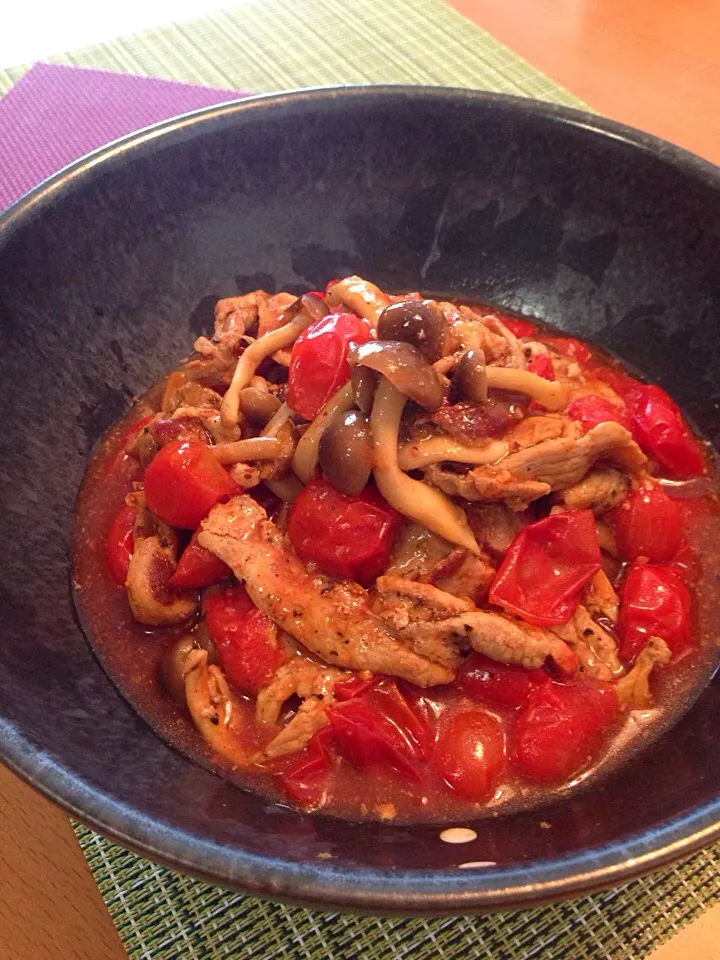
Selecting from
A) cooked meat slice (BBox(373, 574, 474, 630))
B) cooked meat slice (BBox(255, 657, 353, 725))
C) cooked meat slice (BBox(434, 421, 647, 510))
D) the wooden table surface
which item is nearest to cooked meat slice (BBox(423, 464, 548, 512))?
cooked meat slice (BBox(434, 421, 647, 510))

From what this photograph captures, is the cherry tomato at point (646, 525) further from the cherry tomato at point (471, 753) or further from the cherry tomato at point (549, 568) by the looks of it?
the cherry tomato at point (471, 753)

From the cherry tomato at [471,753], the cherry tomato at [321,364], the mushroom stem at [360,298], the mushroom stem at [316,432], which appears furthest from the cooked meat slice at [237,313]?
the cherry tomato at [471,753]

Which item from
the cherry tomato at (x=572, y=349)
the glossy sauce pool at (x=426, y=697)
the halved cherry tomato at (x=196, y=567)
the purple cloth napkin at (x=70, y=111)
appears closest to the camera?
the glossy sauce pool at (x=426, y=697)

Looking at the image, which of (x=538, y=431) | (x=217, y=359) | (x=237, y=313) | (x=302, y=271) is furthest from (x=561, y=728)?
(x=302, y=271)

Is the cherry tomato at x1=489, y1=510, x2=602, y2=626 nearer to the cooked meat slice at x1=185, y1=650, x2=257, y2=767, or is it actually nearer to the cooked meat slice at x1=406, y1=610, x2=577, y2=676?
the cooked meat slice at x1=406, y1=610, x2=577, y2=676

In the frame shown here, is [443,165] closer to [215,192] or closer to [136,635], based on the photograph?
[215,192]

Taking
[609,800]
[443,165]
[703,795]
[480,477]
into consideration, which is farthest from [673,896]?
[443,165]

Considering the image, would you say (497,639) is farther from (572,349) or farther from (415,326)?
(572,349)
